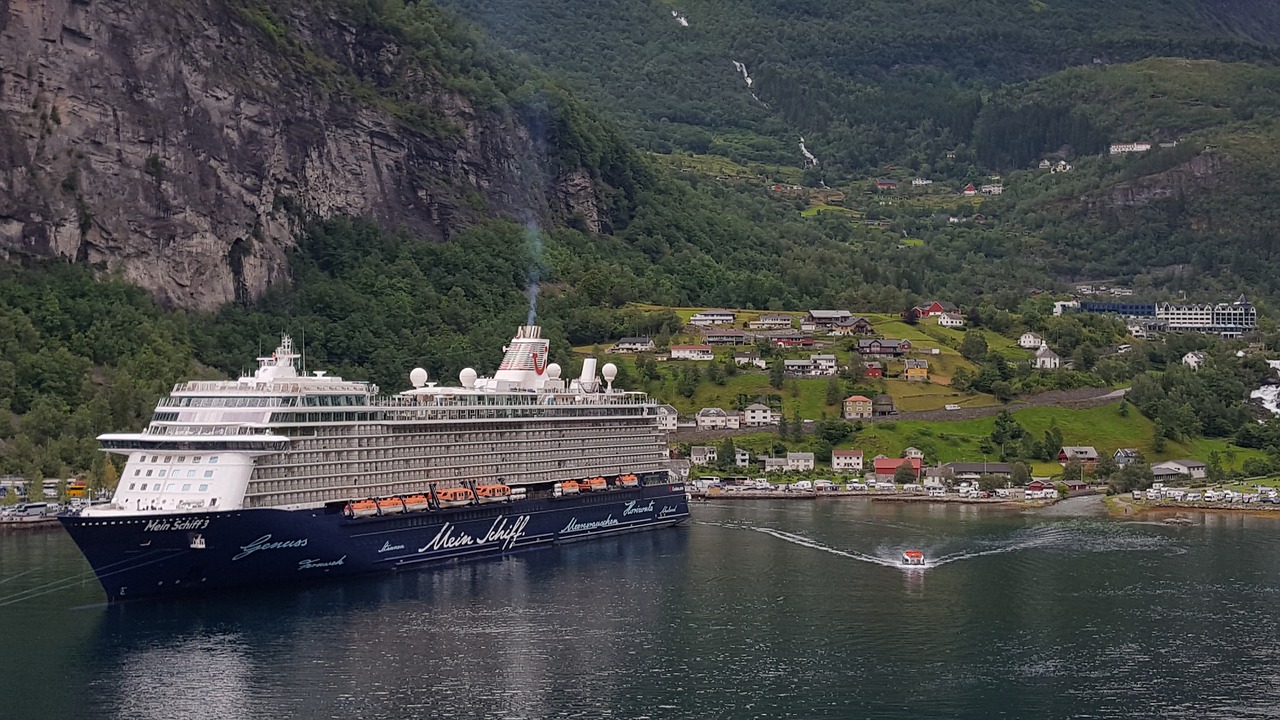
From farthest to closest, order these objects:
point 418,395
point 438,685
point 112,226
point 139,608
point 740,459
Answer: point 112,226, point 740,459, point 418,395, point 139,608, point 438,685

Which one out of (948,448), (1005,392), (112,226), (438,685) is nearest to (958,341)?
(1005,392)

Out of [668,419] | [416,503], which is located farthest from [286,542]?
[668,419]

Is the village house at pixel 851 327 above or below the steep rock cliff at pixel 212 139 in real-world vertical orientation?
below

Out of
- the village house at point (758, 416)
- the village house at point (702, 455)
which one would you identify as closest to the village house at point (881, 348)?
the village house at point (758, 416)

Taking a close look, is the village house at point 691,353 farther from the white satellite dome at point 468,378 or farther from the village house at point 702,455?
the white satellite dome at point 468,378

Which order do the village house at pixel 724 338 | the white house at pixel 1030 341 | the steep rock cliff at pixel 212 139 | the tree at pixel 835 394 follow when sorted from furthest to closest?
the white house at pixel 1030 341
the village house at pixel 724 338
the tree at pixel 835 394
the steep rock cliff at pixel 212 139

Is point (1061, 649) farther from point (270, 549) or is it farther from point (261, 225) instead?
point (261, 225)

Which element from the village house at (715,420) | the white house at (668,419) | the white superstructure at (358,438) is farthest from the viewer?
the village house at (715,420)
